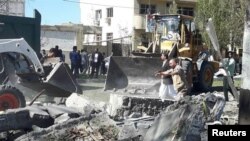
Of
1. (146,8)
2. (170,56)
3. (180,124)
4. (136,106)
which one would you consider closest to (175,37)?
(170,56)

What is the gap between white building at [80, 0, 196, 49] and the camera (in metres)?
43.8

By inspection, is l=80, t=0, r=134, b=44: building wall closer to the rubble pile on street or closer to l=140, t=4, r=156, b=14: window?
l=140, t=4, r=156, b=14: window

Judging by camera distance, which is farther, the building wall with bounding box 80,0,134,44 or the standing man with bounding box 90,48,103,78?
the building wall with bounding box 80,0,134,44

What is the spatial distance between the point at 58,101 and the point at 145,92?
3.78m

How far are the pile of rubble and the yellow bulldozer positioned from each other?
25.7 ft

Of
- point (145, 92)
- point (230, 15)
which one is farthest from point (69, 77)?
point (230, 15)

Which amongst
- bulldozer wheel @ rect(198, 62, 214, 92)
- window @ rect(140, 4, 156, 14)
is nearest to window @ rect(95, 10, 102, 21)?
window @ rect(140, 4, 156, 14)

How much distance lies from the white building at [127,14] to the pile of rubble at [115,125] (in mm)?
32812

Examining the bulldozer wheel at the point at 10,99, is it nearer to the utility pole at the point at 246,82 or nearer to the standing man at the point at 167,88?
the standing man at the point at 167,88

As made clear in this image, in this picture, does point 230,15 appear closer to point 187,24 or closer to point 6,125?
point 187,24

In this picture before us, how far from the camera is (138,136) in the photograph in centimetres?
765

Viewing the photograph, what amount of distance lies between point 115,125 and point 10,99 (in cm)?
399

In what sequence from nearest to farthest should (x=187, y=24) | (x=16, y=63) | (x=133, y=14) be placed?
1. (x=16, y=63)
2. (x=187, y=24)
3. (x=133, y=14)

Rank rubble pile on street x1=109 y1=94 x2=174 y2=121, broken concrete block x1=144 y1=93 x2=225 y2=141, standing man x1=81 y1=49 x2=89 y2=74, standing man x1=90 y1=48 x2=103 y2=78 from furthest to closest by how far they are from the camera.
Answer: standing man x1=81 y1=49 x2=89 y2=74
standing man x1=90 y1=48 x2=103 y2=78
rubble pile on street x1=109 y1=94 x2=174 y2=121
broken concrete block x1=144 y1=93 x2=225 y2=141
